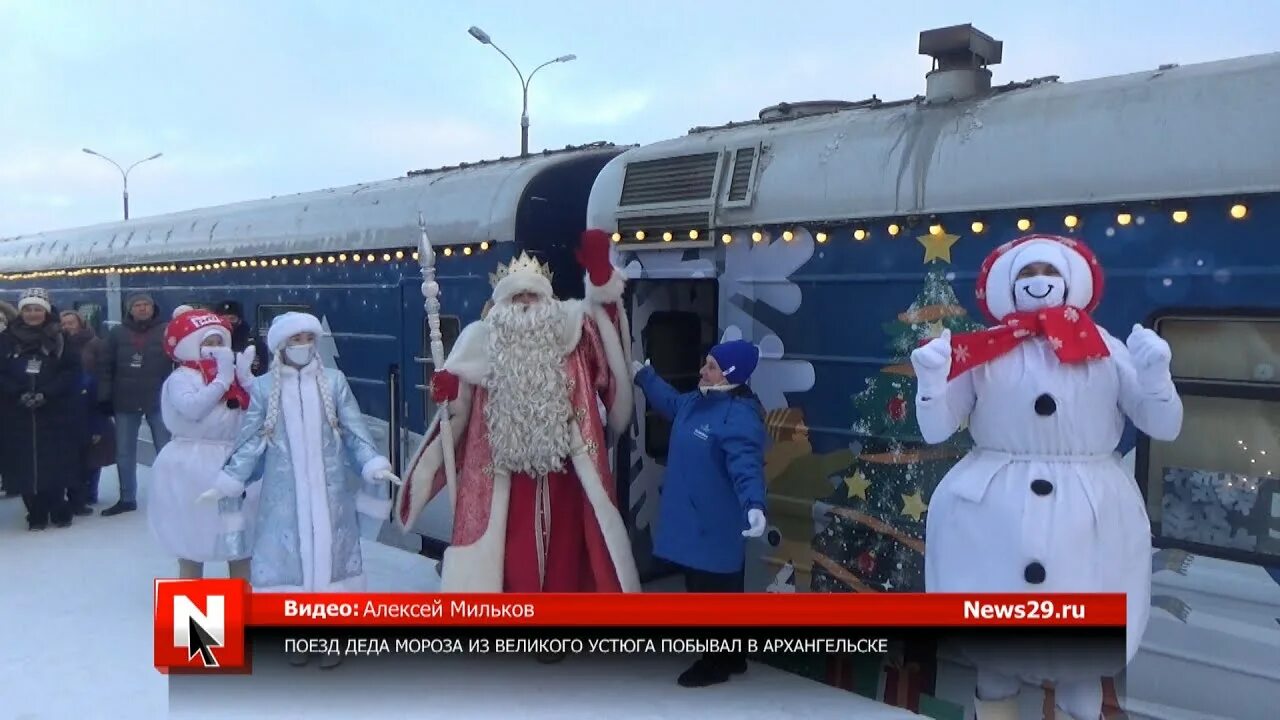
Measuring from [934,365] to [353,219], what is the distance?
4.71 m

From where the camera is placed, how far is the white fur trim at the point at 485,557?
4051 millimetres

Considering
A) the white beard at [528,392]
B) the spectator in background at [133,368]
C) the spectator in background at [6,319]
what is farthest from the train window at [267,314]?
the white beard at [528,392]

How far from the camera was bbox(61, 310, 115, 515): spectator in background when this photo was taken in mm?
7164

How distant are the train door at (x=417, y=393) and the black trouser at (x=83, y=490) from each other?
272 cm

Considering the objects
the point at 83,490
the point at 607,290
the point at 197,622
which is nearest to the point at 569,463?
the point at 607,290

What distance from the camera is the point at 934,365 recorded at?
289cm

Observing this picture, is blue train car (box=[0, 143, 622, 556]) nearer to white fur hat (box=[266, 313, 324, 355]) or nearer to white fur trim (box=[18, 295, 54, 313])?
white fur trim (box=[18, 295, 54, 313])

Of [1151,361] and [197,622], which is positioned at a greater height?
[1151,361]

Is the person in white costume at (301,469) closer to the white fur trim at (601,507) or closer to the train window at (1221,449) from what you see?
the white fur trim at (601,507)

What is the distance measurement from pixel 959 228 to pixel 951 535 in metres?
1.16

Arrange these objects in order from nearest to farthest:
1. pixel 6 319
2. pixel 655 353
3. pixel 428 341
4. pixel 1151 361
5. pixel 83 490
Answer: pixel 1151 361 < pixel 655 353 < pixel 428 341 < pixel 6 319 < pixel 83 490

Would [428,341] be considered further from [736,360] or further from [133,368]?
[133,368]

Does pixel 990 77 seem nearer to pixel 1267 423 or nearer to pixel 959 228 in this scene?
pixel 959 228

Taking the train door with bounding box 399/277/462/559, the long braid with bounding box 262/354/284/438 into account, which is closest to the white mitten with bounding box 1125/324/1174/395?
the long braid with bounding box 262/354/284/438
